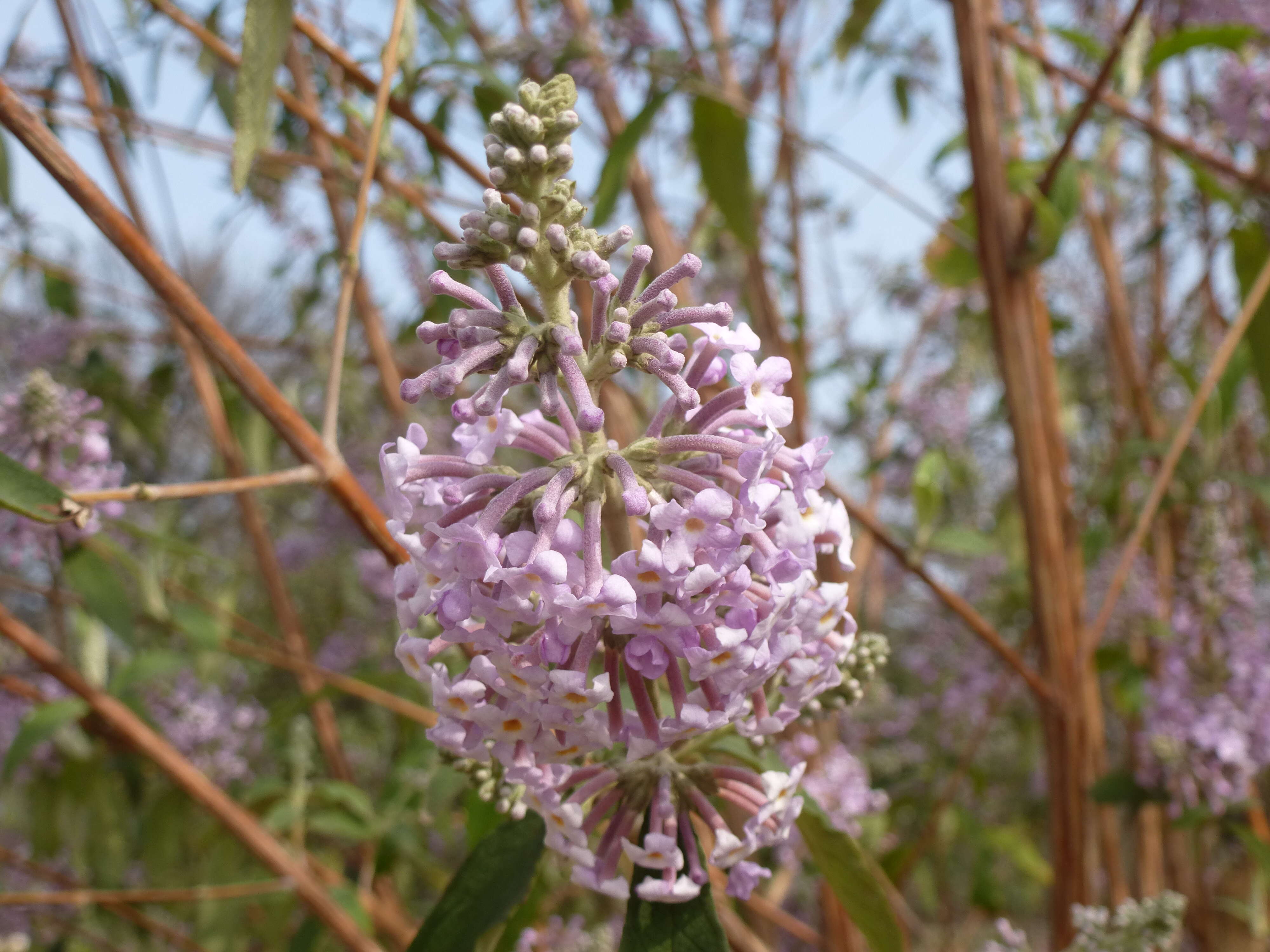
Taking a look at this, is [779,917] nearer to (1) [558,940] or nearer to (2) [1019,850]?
(1) [558,940]

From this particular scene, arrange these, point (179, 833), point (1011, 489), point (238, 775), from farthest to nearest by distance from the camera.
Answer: point (1011, 489), point (238, 775), point (179, 833)

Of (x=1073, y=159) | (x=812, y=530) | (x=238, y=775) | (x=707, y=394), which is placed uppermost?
(x=1073, y=159)

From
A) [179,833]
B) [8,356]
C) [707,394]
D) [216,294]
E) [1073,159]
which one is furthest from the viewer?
[216,294]

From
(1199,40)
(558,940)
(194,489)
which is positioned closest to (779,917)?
(558,940)

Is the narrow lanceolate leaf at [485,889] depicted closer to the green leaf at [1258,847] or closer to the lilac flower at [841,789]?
the lilac flower at [841,789]

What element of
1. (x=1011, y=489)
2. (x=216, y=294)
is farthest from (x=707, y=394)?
(x=216, y=294)

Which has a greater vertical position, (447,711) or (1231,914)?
(1231,914)

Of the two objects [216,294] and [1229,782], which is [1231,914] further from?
[216,294]

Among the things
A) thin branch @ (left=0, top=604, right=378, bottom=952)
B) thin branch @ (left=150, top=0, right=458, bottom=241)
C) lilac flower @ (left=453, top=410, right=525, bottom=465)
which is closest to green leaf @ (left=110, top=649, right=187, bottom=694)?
thin branch @ (left=0, top=604, right=378, bottom=952)
